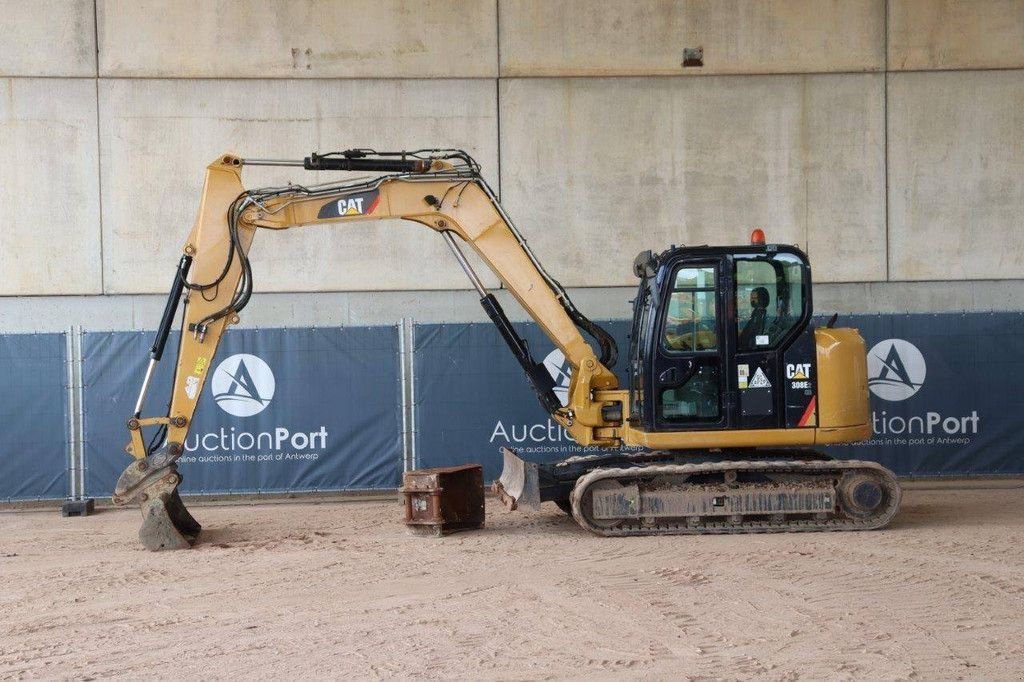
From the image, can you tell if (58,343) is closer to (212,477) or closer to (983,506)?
(212,477)

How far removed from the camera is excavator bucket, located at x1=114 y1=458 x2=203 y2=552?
9773 millimetres

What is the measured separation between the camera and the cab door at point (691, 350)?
9.92 m

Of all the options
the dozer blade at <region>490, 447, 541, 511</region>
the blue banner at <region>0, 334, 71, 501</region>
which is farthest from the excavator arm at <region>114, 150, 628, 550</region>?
the blue banner at <region>0, 334, 71, 501</region>

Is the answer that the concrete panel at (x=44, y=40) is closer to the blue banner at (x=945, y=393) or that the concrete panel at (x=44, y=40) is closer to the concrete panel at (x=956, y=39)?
the blue banner at (x=945, y=393)

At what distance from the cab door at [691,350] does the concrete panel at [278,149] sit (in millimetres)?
4999

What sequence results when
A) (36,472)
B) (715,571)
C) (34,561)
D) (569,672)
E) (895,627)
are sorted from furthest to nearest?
(36,472) → (34,561) → (715,571) → (895,627) → (569,672)

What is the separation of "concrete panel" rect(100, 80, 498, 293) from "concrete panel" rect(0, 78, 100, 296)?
11.3 inches

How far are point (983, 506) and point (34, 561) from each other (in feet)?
32.2

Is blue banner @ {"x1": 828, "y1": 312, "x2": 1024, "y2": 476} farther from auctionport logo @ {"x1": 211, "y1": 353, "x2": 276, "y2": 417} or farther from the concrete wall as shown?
auctionport logo @ {"x1": 211, "y1": 353, "x2": 276, "y2": 417}

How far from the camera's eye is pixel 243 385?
13070mm

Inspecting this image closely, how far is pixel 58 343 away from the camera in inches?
508

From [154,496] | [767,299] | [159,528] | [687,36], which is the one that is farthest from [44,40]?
[767,299]

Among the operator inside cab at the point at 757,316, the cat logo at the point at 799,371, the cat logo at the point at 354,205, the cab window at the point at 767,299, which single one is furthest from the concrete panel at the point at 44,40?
the cat logo at the point at 799,371

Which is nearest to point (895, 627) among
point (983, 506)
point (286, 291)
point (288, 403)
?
point (983, 506)
